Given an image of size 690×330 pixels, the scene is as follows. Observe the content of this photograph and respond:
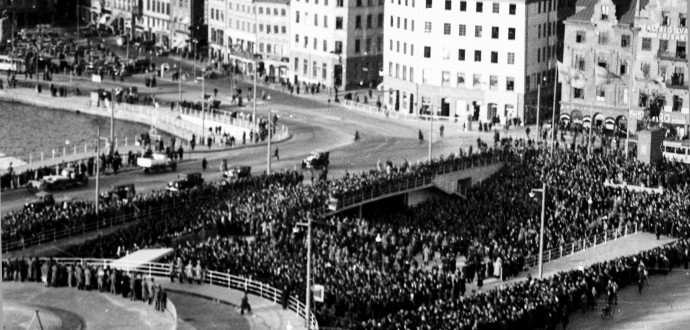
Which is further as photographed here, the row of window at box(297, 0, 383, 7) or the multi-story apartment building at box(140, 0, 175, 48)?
the multi-story apartment building at box(140, 0, 175, 48)

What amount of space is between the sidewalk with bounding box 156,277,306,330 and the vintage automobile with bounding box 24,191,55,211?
2027cm

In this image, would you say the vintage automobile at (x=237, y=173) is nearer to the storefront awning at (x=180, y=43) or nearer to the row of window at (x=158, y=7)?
the storefront awning at (x=180, y=43)

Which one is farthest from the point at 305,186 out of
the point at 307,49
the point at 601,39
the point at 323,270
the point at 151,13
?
the point at 151,13

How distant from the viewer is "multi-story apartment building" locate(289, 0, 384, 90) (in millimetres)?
144875

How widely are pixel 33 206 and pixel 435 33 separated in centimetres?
4652

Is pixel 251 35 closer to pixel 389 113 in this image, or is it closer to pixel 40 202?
pixel 389 113

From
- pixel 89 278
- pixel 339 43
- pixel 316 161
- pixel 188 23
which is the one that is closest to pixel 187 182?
pixel 316 161

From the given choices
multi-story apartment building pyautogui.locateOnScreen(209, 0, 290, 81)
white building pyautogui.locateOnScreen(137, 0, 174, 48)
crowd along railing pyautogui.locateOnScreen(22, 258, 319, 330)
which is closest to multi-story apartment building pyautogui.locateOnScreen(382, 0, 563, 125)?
multi-story apartment building pyautogui.locateOnScreen(209, 0, 290, 81)

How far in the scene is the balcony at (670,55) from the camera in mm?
119394

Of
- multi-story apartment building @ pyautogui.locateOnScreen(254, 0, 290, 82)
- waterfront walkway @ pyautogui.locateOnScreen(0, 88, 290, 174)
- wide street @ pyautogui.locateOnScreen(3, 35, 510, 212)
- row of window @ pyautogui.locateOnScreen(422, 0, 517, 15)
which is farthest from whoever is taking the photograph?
multi-story apartment building @ pyautogui.locateOnScreen(254, 0, 290, 82)

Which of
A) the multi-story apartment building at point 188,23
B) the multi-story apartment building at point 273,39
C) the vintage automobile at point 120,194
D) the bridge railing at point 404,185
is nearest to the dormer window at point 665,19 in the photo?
the bridge railing at point 404,185

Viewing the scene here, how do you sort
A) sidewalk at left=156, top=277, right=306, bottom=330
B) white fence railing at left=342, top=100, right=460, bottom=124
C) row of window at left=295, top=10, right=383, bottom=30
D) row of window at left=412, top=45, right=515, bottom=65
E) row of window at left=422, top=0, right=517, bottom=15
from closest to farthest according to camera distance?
sidewalk at left=156, top=277, right=306, bottom=330 → white fence railing at left=342, top=100, right=460, bottom=124 → row of window at left=422, top=0, right=517, bottom=15 → row of window at left=412, top=45, right=515, bottom=65 → row of window at left=295, top=10, right=383, bottom=30

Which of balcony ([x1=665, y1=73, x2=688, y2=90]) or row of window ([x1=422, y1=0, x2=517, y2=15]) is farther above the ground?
row of window ([x1=422, y1=0, x2=517, y2=15])

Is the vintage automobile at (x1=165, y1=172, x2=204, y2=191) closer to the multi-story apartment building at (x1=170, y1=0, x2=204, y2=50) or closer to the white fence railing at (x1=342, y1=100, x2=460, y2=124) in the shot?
the white fence railing at (x1=342, y1=100, x2=460, y2=124)
